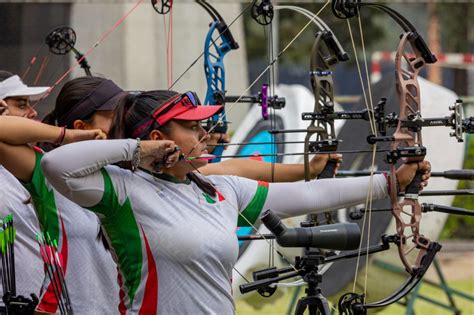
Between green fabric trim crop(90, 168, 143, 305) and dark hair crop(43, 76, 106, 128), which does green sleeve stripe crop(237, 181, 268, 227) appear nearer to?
green fabric trim crop(90, 168, 143, 305)

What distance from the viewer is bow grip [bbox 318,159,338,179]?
4355mm

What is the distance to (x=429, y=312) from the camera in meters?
8.84

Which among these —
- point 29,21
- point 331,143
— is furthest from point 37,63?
point 331,143

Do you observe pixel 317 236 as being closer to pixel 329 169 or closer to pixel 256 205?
pixel 256 205

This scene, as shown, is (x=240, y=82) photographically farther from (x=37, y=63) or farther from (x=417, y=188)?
(x=417, y=188)

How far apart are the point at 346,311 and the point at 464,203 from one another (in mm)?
6142

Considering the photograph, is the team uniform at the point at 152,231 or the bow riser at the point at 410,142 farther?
the bow riser at the point at 410,142

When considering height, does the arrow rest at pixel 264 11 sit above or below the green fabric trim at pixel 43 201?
above

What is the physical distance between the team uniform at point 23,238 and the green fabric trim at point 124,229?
1.08 meters

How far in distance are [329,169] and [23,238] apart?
1.11m

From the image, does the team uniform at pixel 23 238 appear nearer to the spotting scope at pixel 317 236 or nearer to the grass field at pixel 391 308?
the spotting scope at pixel 317 236

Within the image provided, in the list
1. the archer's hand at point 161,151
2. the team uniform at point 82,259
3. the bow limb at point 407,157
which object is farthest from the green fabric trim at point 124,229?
the bow limb at point 407,157

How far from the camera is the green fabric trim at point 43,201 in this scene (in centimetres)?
383

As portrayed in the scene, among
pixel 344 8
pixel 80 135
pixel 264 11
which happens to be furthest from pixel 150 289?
pixel 264 11
